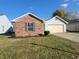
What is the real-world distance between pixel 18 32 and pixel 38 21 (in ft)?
13.4

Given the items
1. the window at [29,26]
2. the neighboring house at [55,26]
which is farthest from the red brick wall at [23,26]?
the neighboring house at [55,26]

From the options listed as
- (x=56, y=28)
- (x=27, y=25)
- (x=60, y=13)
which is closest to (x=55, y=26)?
(x=56, y=28)

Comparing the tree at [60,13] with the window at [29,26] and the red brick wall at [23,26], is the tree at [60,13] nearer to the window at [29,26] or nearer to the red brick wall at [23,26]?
the red brick wall at [23,26]

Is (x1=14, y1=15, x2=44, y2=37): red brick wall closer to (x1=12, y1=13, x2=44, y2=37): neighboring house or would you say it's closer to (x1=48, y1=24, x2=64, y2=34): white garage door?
(x1=12, y1=13, x2=44, y2=37): neighboring house

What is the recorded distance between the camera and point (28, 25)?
91.8 feet

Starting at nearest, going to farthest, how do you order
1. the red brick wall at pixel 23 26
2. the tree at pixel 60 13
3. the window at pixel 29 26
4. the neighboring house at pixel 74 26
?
the red brick wall at pixel 23 26 < the window at pixel 29 26 < the neighboring house at pixel 74 26 < the tree at pixel 60 13

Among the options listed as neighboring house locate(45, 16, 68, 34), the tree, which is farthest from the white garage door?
the tree

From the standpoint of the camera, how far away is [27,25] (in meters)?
27.8

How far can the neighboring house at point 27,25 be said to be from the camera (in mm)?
27350

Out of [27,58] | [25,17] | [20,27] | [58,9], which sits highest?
[58,9]

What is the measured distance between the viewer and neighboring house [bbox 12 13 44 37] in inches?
1077

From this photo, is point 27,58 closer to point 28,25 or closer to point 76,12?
point 28,25

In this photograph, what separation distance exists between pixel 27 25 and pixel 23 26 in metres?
0.72

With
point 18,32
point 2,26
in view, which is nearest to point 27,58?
point 18,32
